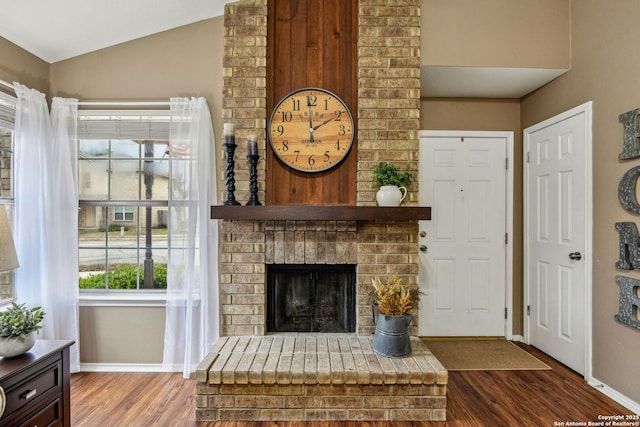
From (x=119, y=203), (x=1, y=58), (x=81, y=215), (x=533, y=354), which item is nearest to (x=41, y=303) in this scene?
(x=81, y=215)

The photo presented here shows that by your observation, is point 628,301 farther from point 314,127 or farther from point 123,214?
point 123,214

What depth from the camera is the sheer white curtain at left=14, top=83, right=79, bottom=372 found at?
2.30 m

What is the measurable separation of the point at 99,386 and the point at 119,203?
133 centimetres

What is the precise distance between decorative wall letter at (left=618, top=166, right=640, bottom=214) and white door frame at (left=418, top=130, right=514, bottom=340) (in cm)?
104

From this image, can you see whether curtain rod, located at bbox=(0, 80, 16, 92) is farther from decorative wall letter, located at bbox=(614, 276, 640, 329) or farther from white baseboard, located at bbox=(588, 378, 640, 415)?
white baseboard, located at bbox=(588, 378, 640, 415)

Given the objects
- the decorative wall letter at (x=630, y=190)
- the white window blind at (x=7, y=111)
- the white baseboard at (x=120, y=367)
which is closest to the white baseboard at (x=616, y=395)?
the decorative wall letter at (x=630, y=190)

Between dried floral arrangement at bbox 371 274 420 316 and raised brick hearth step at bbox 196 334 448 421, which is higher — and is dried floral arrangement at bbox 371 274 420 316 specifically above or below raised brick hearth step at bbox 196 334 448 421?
above

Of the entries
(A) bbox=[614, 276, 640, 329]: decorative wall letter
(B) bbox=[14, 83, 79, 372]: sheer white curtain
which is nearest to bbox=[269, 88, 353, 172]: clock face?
(B) bbox=[14, 83, 79, 372]: sheer white curtain

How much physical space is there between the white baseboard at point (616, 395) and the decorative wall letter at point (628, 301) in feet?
1.53

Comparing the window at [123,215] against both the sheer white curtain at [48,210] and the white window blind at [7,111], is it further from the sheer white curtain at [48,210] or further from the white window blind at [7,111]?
the white window blind at [7,111]

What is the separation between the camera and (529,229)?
299 cm

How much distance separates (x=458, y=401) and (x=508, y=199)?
1880mm

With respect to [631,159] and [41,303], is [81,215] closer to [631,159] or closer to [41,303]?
[41,303]

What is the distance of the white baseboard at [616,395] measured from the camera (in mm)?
1999
